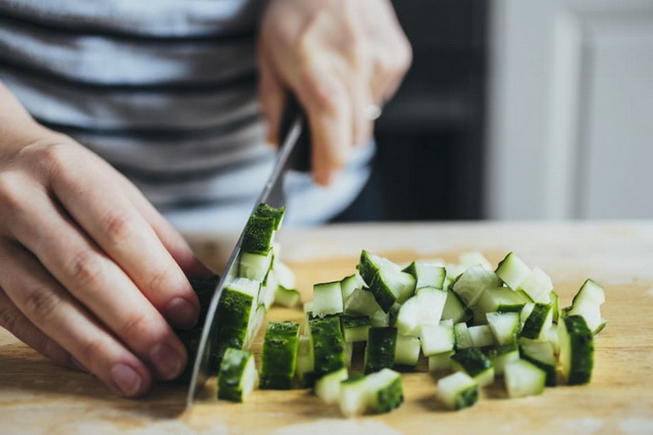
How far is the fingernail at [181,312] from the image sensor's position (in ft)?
4.02

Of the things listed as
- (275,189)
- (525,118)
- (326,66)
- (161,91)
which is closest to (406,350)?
(275,189)

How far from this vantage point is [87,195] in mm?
1234

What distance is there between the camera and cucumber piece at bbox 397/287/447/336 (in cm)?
128

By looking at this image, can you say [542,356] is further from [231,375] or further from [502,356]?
[231,375]

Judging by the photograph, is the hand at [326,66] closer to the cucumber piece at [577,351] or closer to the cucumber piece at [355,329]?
the cucumber piece at [355,329]

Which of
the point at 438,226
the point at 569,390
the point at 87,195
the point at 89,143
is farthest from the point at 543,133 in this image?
the point at 87,195

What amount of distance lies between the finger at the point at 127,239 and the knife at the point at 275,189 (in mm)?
57

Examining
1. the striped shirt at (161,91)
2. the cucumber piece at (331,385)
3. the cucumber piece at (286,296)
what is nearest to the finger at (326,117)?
the striped shirt at (161,91)

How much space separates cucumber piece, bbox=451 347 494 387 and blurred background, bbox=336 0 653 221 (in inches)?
77.3

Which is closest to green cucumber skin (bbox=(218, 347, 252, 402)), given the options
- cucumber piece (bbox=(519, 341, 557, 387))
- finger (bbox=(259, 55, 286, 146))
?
cucumber piece (bbox=(519, 341, 557, 387))

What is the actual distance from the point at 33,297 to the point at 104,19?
866 mm

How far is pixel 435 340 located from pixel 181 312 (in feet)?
1.32

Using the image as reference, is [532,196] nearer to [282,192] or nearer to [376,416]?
[282,192]

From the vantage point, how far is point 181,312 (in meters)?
1.23
